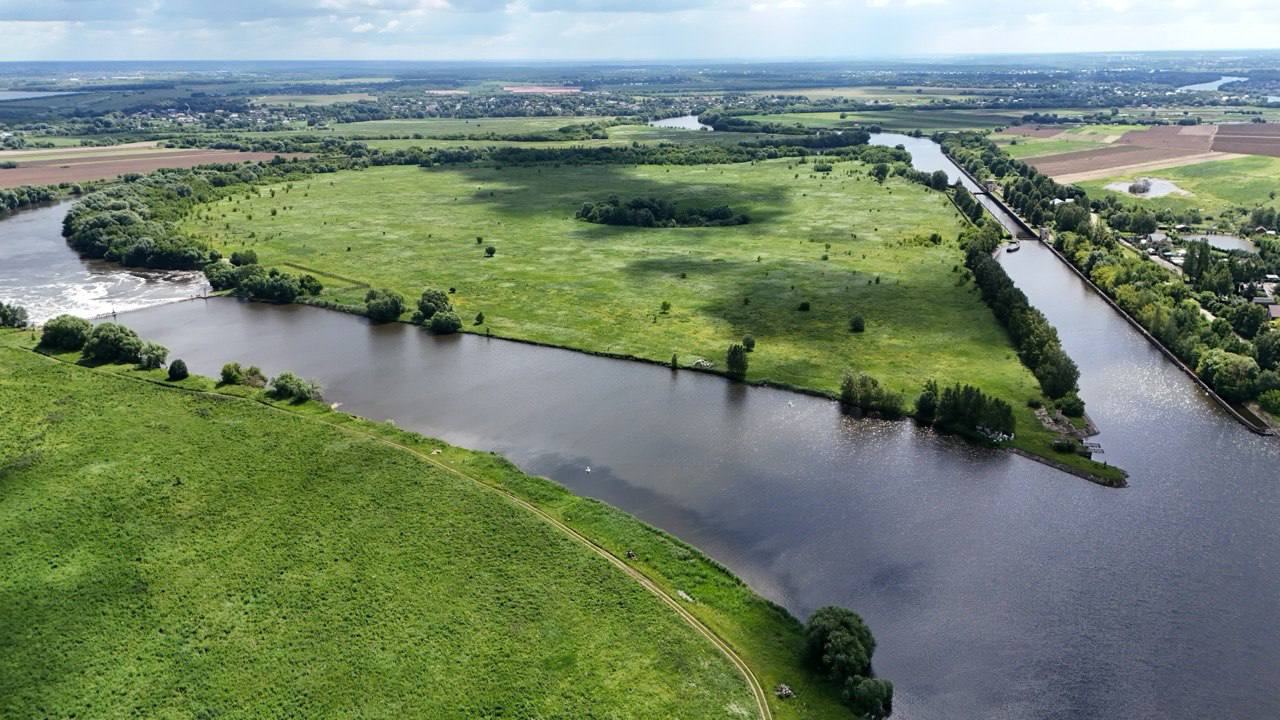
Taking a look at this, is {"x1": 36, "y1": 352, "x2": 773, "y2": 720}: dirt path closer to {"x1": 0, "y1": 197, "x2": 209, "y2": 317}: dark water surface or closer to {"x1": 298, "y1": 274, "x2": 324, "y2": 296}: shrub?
{"x1": 298, "y1": 274, "x2": 324, "y2": 296}: shrub

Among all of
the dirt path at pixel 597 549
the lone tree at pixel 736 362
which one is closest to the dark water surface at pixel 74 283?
the dirt path at pixel 597 549

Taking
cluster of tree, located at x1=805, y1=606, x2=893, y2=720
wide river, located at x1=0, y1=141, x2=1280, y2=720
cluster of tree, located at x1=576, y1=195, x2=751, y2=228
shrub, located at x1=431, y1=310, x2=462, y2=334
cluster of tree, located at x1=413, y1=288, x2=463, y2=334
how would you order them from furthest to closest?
cluster of tree, located at x1=576, y1=195, x2=751, y2=228 → cluster of tree, located at x1=413, y1=288, x2=463, y2=334 → shrub, located at x1=431, y1=310, x2=462, y2=334 → wide river, located at x1=0, y1=141, x2=1280, y2=720 → cluster of tree, located at x1=805, y1=606, x2=893, y2=720

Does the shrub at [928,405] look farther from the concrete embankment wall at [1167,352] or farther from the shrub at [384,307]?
the shrub at [384,307]

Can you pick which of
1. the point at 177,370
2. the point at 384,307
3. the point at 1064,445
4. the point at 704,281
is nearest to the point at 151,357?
the point at 177,370

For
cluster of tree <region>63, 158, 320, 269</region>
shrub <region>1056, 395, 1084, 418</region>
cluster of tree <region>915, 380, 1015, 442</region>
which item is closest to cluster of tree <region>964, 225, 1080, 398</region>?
shrub <region>1056, 395, 1084, 418</region>

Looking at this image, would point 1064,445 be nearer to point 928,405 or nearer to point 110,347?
point 928,405
